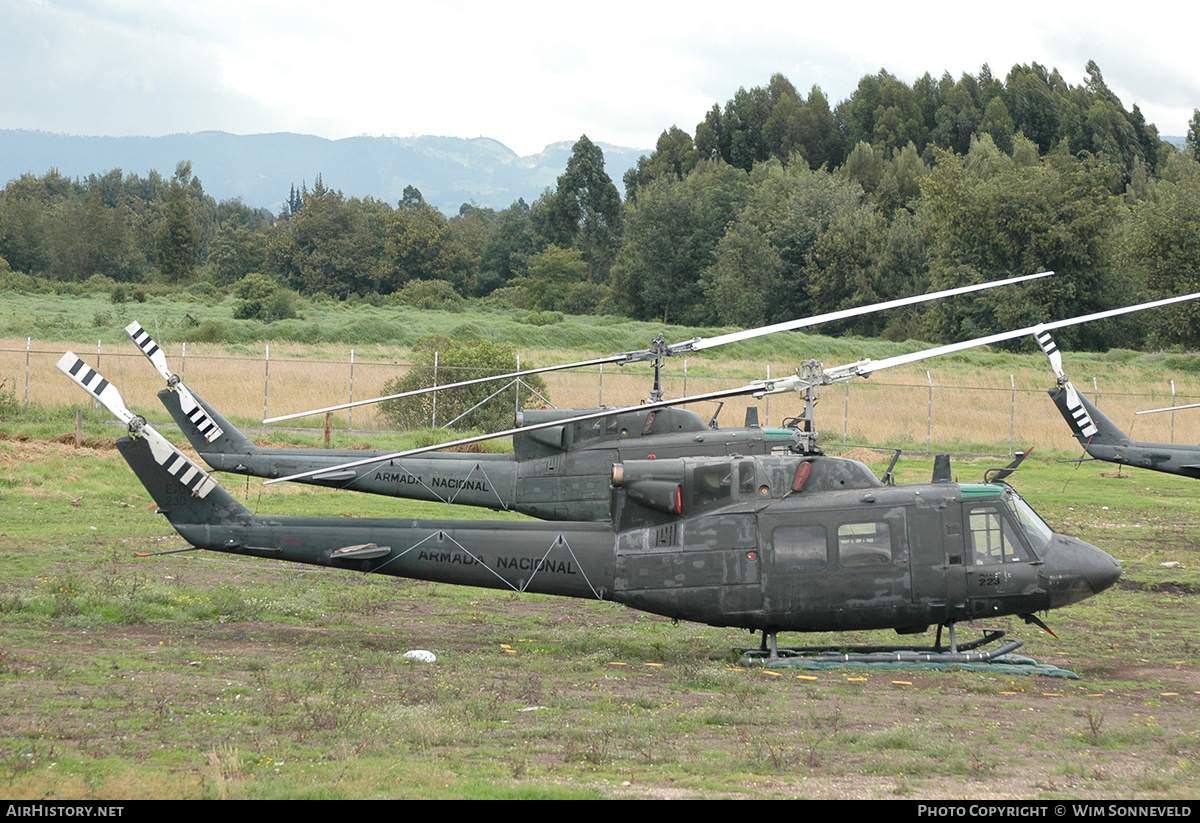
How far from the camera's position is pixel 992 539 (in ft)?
41.8

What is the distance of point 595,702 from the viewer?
11031 mm

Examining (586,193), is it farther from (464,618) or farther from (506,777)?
(506,777)

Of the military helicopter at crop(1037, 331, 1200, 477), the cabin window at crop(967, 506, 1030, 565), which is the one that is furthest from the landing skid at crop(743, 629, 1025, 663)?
the military helicopter at crop(1037, 331, 1200, 477)

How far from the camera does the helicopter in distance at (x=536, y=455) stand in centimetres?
1684

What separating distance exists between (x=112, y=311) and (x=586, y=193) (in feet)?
187

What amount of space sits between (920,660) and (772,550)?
88.6 inches

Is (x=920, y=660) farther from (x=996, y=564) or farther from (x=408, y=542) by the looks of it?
(x=408, y=542)

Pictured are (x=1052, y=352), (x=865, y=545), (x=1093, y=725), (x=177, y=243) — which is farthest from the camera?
(x=177, y=243)

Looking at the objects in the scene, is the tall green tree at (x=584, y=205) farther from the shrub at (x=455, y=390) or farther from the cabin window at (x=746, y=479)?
the cabin window at (x=746, y=479)

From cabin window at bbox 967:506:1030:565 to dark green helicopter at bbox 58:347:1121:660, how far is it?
2 centimetres

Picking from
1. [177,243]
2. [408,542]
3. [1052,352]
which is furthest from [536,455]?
[177,243]

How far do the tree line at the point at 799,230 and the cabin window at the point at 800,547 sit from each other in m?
57.2

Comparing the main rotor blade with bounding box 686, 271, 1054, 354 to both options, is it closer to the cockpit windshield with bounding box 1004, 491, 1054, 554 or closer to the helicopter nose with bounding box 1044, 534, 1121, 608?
the cockpit windshield with bounding box 1004, 491, 1054, 554

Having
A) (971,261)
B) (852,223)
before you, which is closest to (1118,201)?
(971,261)
